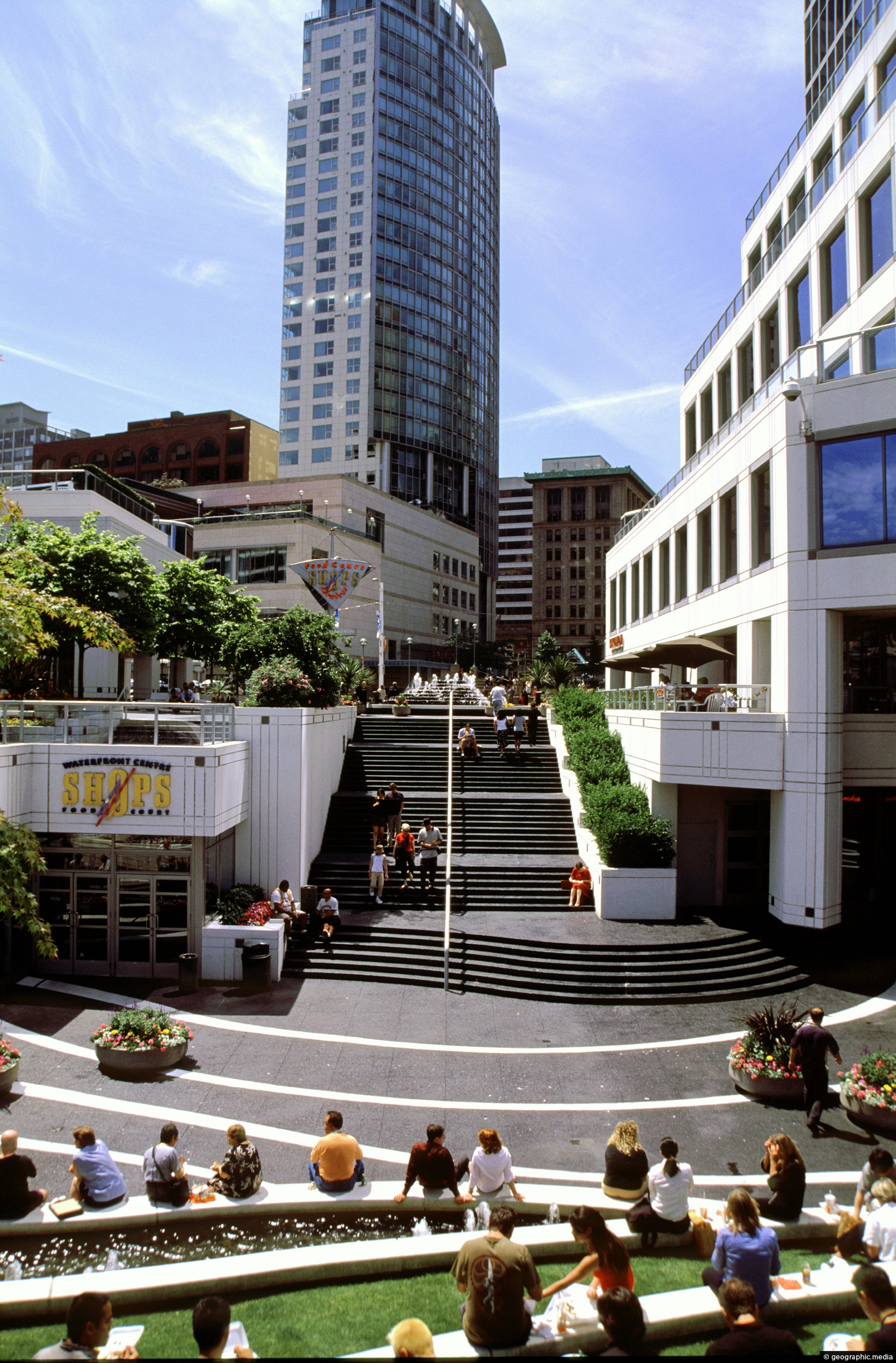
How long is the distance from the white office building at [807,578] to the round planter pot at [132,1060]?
12.3 metres

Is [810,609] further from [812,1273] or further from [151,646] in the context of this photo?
[151,646]

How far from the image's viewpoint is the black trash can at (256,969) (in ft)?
53.7

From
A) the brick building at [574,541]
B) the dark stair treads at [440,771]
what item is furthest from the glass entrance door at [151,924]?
the brick building at [574,541]

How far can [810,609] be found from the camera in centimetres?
1836

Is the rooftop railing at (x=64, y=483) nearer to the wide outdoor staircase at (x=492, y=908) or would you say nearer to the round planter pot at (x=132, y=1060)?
the wide outdoor staircase at (x=492, y=908)

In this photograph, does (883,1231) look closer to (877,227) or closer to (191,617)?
(877,227)

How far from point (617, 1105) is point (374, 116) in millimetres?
102153

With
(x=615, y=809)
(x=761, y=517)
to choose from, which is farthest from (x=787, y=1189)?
(x=761, y=517)

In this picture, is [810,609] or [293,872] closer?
[810,609]

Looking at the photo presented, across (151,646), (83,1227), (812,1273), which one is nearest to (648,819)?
(812,1273)

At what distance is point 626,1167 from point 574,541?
12317cm

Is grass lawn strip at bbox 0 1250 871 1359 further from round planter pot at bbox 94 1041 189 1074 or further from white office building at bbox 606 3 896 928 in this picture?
white office building at bbox 606 3 896 928

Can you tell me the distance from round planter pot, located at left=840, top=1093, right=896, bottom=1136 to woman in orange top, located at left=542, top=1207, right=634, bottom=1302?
5.76 metres

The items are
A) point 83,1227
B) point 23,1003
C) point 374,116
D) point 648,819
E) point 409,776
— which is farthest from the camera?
point 374,116
